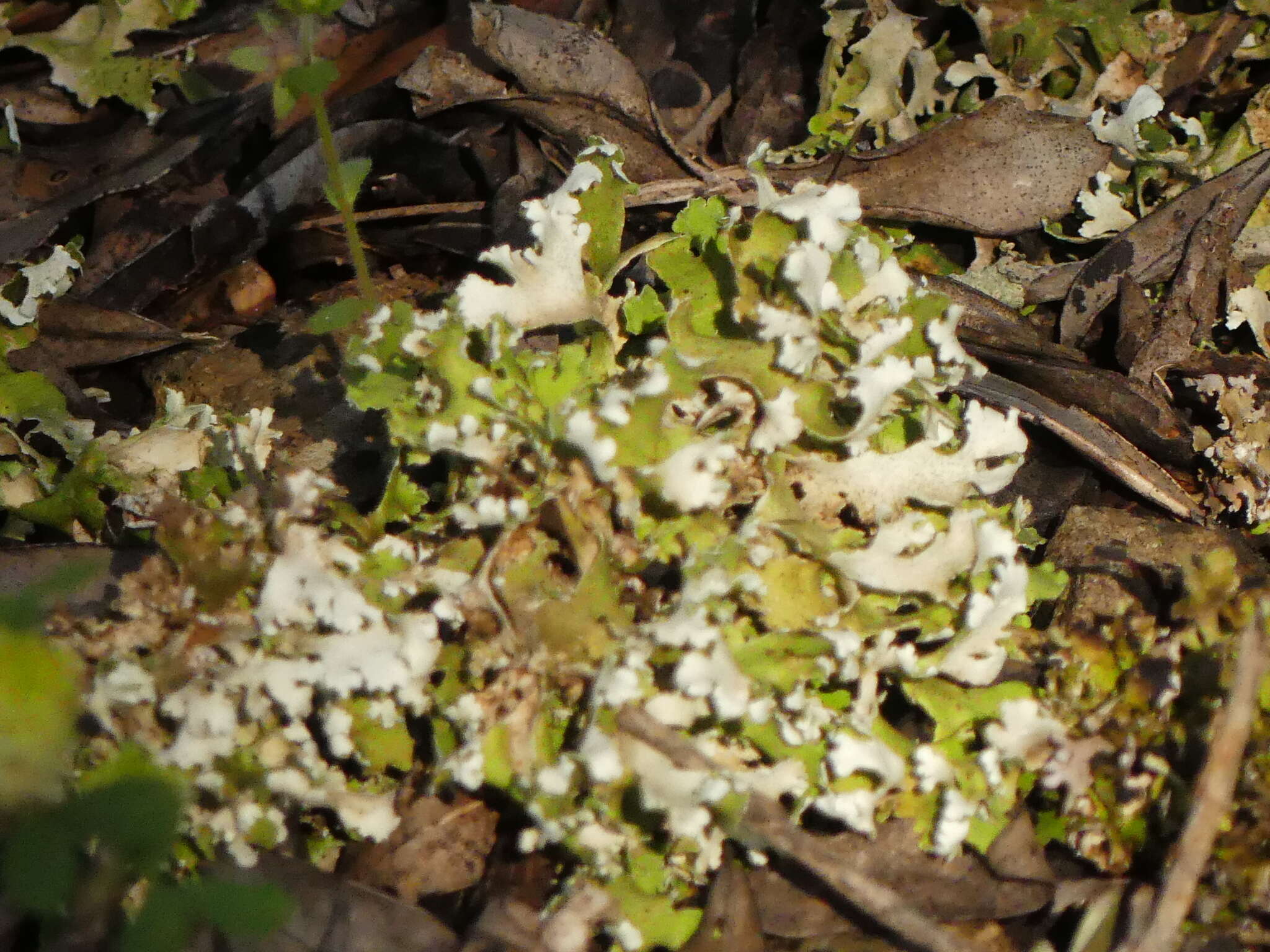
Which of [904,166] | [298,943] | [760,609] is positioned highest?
[904,166]

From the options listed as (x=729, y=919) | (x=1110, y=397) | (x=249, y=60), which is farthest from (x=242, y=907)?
(x=1110, y=397)

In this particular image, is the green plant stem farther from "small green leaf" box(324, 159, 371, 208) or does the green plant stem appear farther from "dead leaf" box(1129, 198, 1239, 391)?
"dead leaf" box(1129, 198, 1239, 391)

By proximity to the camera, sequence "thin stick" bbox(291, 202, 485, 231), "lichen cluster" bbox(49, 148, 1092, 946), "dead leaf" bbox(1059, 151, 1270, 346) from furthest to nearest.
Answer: "thin stick" bbox(291, 202, 485, 231), "dead leaf" bbox(1059, 151, 1270, 346), "lichen cluster" bbox(49, 148, 1092, 946)

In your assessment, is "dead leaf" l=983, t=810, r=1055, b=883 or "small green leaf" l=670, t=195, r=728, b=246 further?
"small green leaf" l=670, t=195, r=728, b=246

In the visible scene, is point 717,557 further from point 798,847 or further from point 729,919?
point 729,919

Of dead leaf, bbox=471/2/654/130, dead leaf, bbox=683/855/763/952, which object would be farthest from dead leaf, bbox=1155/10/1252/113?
dead leaf, bbox=683/855/763/952

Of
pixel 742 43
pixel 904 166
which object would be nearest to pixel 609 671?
pixel 904 166

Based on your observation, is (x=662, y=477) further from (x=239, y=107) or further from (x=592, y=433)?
(x=239, y=107)
